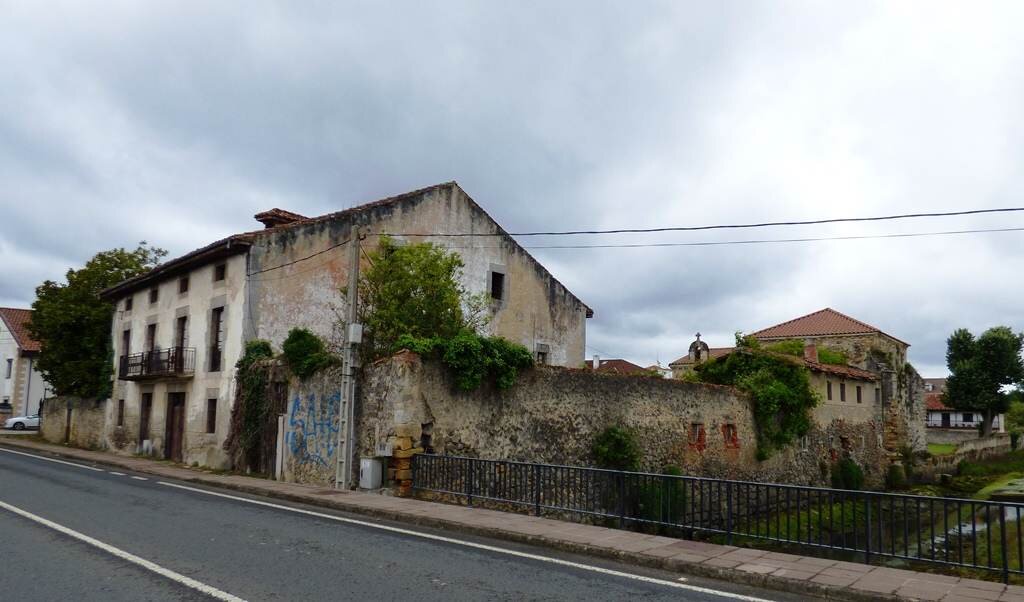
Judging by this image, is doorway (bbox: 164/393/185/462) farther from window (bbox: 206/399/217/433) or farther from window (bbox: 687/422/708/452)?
window (bbox: 687/422/708/452)

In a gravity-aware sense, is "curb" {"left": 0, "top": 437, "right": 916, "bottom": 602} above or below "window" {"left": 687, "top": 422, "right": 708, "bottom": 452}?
below

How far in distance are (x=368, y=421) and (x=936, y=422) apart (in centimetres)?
7696

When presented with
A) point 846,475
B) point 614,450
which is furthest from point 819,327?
point 614,450

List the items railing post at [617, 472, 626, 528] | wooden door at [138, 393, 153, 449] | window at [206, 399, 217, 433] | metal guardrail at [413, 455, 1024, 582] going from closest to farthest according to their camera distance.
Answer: metal guardrail at [413, 455, 1024, 582] → railing post at [617, 472, 626, 528] → window at [206, 399, 217, 433] → wooden door at [138, 393, 153, 449]

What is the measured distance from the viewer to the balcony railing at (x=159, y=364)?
22.7m

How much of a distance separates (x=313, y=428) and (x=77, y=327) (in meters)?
19.8

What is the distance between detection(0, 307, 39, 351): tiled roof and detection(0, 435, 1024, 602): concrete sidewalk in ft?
139

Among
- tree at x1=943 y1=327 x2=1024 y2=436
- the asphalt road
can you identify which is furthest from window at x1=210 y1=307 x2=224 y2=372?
tree at x1=943 y1=327 x2=1024 y2=436

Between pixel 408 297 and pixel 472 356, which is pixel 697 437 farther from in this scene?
pixel 408 297

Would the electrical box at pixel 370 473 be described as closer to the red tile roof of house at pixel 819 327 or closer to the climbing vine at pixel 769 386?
the climbing vine at pixel 769 386

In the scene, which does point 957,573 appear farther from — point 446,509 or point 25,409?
point 25,409

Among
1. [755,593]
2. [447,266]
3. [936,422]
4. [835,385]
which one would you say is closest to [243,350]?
[447,266]

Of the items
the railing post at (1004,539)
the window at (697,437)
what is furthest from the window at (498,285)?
the railing post at (1004,539)

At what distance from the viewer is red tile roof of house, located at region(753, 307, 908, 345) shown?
122 feet
